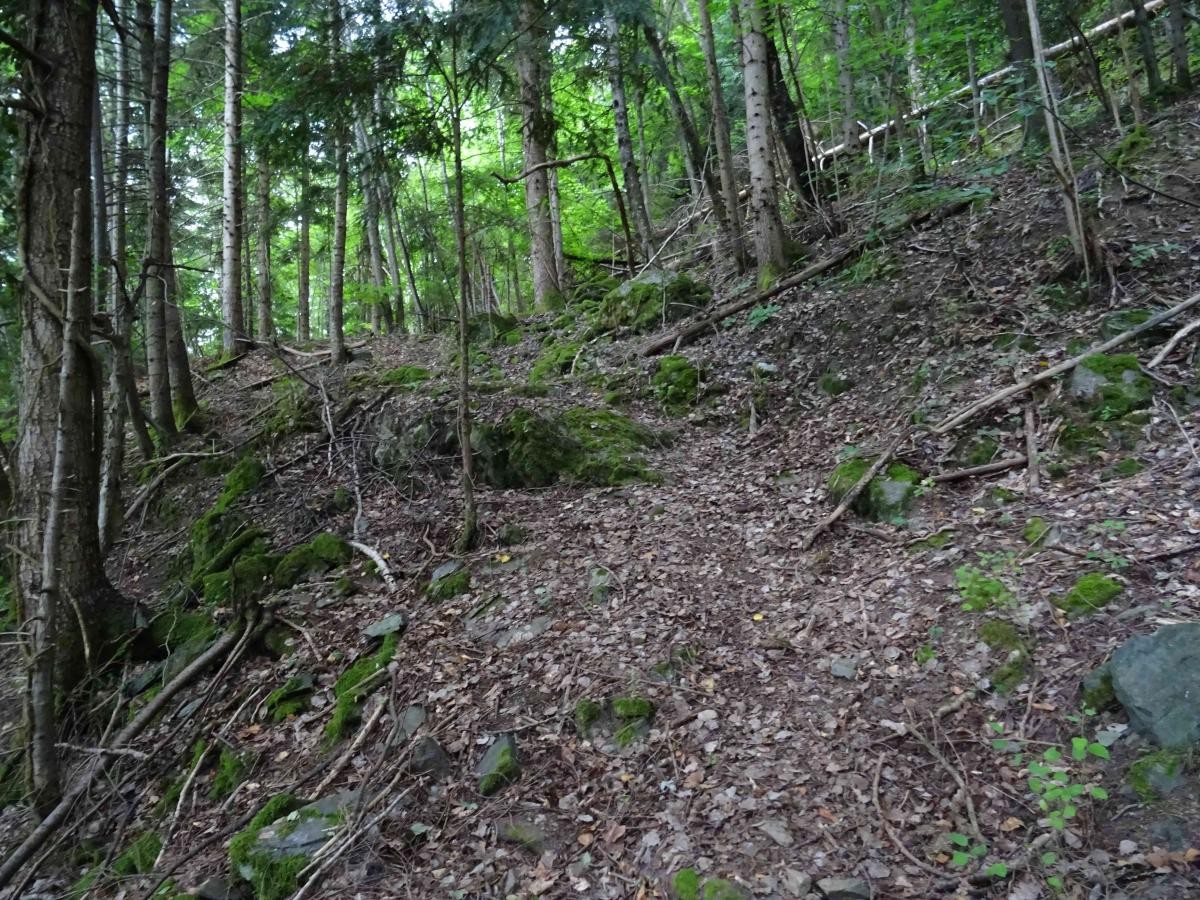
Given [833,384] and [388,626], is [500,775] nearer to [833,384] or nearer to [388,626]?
[388,626]

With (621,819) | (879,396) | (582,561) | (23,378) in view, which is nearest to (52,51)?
(23,378)

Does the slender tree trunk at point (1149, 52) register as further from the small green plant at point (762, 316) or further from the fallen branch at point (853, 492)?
the fallen branch at point (853, 492)

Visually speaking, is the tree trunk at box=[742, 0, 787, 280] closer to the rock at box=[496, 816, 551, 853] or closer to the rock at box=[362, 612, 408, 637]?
the rock at box=[362, 612, 408, 637]

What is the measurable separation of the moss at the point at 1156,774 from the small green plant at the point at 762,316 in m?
7.30

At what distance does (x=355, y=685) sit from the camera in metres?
5.34

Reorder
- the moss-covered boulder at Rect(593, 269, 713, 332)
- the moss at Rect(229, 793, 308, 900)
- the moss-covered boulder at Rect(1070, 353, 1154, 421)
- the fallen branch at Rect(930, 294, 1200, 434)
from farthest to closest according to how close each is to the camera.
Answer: the moss-covered boulder at Rect(593, 269, 713, 332) < the fallen branch at Rect(930, 294, 1200, 434) < the moss-covered boulder at Rect(1070, 353, 1154, 421) < the moss at Rect(229, 793, 308, 900)

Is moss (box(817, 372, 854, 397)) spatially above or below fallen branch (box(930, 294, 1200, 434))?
above

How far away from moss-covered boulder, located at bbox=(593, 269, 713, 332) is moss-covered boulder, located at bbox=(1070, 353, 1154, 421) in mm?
6034

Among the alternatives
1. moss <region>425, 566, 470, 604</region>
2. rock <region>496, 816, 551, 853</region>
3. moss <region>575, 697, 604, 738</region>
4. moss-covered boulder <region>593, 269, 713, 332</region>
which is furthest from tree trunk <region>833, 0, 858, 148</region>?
rock <region>496, 816, 551, 853</region>

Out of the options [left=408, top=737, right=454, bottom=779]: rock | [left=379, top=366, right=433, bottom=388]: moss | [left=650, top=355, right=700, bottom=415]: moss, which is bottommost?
[left=408, top=737, right=454, bottom=779]: rock

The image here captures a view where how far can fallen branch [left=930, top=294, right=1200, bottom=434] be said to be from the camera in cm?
616

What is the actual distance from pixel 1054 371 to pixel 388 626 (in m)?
6.24

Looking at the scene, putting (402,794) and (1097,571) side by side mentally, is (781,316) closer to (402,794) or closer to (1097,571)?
(1097,571)

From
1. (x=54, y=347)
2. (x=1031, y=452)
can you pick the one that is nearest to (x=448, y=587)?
(x=54, y=347)
